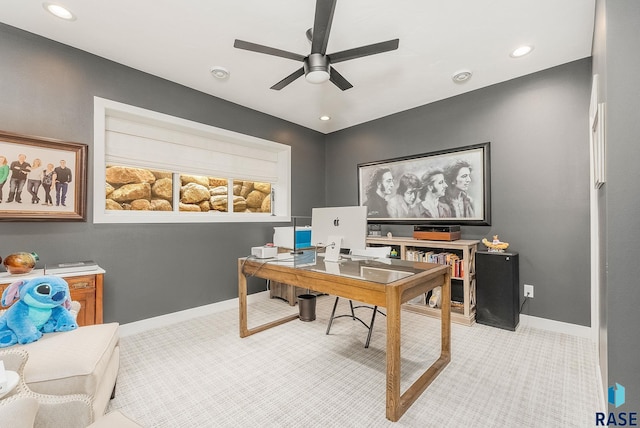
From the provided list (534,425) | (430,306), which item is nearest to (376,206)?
(430,306)

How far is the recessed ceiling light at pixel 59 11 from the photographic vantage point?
6.68 ft

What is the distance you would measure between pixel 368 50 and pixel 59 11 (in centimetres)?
231

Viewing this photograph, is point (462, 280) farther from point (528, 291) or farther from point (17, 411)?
point (17, 411)

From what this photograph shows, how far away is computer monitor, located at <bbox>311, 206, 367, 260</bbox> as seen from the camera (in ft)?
7.59

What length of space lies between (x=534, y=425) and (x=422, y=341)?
108cm

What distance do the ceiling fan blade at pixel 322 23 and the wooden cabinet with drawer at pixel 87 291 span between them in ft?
8.08

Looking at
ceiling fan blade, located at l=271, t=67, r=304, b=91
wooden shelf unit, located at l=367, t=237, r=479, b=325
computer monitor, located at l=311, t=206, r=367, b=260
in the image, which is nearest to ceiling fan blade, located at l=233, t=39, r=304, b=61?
ceiling fan blade, located at l=271, t=67, r=304, b=91

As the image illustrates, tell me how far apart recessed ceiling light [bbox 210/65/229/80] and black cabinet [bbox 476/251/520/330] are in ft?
10.7

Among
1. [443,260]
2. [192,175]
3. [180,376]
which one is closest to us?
[180,376]

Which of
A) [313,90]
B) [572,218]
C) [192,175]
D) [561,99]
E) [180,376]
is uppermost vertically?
[313,90]

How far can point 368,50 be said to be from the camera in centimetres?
202

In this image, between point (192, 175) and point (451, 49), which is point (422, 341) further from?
point (192, 175)

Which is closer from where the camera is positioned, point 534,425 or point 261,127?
point 534,425

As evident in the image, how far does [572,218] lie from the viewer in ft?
8.94
